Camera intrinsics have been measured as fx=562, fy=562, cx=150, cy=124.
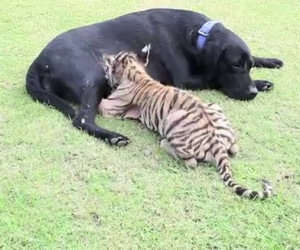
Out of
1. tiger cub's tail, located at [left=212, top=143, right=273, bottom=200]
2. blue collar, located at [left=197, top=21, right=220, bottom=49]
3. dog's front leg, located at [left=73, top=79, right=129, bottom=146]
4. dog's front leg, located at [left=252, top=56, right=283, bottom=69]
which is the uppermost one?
blue collar, located at [left=197, top=21, right=220, bottom=49]

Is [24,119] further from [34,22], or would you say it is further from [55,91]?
[34,22]

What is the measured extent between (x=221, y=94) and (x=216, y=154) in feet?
4.37

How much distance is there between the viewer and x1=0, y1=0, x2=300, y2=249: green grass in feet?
9.45

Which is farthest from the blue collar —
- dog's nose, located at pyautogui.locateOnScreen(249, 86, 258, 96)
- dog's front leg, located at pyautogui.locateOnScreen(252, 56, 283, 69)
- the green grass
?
dog's front leg, located at pyautogui.locateOnScreen(252, 56, 283, 69)

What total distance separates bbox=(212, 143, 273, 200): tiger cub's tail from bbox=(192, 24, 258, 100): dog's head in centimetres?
121

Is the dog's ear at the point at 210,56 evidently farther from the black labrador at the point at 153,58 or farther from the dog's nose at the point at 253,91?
the dog's nose at the point at 253,91

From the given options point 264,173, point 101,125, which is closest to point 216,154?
point 264,173

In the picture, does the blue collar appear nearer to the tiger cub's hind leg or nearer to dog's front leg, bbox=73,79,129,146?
dog's front leg, bbox=73,79,129,146

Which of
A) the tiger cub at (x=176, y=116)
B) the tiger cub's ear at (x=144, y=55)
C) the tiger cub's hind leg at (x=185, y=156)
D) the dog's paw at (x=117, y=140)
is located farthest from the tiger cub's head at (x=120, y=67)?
the tiger cub's hind leg at (x=185, y=156)

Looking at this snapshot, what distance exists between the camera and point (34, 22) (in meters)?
6.12

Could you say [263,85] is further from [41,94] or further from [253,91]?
[41,94]

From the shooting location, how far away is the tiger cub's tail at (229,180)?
3.16 meters

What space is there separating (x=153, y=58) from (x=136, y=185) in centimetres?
170

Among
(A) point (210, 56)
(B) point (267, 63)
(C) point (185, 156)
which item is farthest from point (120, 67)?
(B) point (267, 63)
